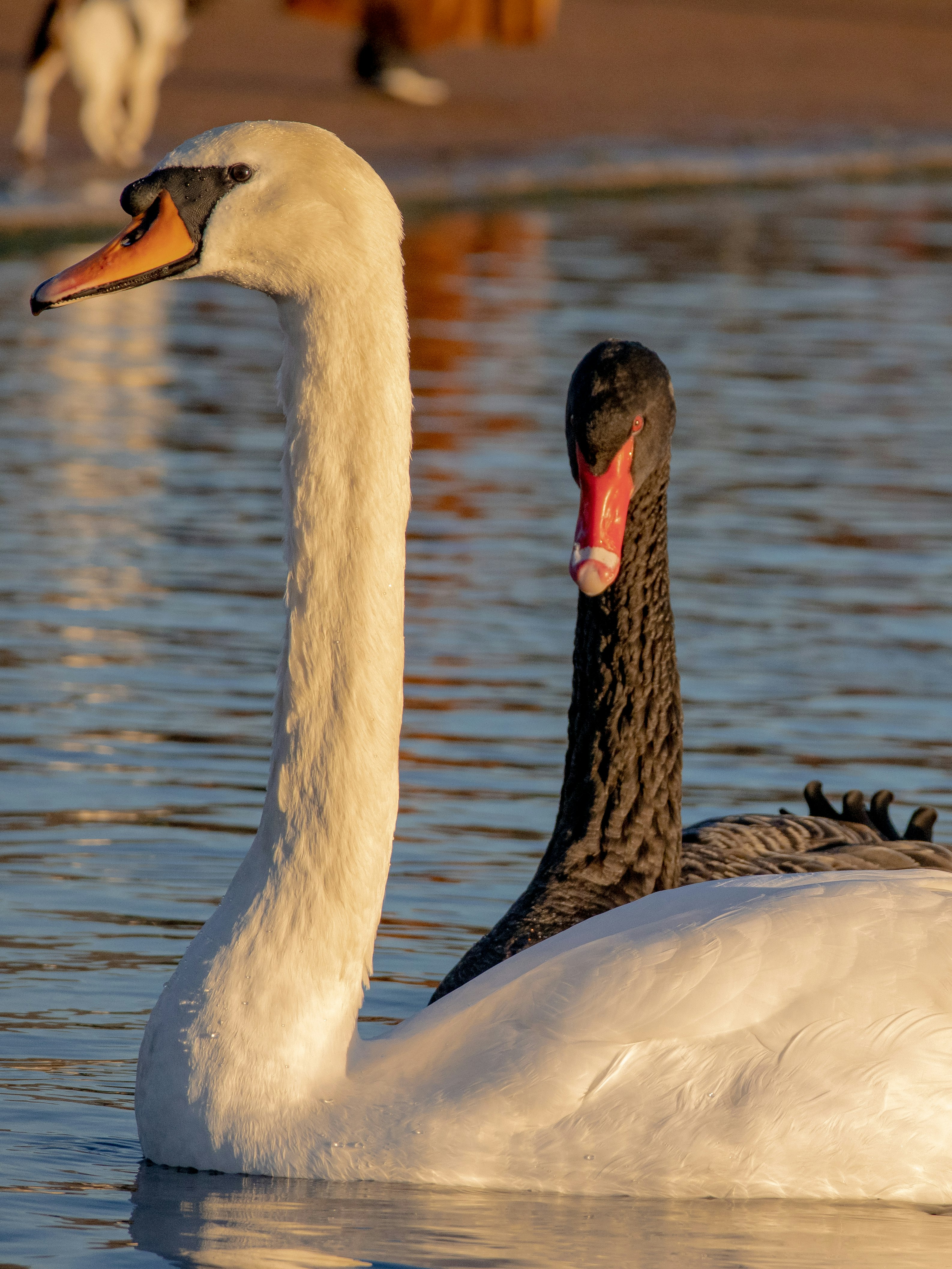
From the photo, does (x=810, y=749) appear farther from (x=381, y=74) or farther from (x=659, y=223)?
(x=381, y=74)

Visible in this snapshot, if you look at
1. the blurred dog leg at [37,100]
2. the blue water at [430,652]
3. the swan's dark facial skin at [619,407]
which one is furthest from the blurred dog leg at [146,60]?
the swan's dark facial skin at [619,407]

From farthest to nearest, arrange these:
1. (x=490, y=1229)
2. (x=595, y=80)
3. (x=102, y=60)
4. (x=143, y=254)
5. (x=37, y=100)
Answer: (x=595, y=80) → (x=37, y=100) → (x=102, y=60) → (x=143, y=254) → (x=490, y=1229)

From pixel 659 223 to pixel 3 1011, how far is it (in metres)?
21.5

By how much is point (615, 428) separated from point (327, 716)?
1.36 meters

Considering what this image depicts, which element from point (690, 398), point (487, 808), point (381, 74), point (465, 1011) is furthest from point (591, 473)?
point (381, 74)

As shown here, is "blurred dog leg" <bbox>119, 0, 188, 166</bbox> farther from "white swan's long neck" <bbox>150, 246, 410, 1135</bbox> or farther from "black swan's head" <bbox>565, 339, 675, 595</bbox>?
"white swan's long neck" <bbox>150, 246, 410, 1135</bbox>

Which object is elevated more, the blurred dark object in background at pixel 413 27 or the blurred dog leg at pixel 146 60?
the blurred dark object in background at pixel 413 27

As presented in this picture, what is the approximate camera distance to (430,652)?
10242 millimetres

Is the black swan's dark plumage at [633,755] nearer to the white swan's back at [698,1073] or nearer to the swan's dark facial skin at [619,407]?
the swan's dark facial skin at [619,407]

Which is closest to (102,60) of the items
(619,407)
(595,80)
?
(595,80)

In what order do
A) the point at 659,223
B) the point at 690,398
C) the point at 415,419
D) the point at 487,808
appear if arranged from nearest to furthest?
the point at 487,808
the point at 415,419
the point at 690,398
the point at 659,223

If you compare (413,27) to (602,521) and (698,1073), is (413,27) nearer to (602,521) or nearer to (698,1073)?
(602,521)

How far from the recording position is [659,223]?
88.6 ft

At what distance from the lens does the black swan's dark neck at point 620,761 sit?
20.2ft
